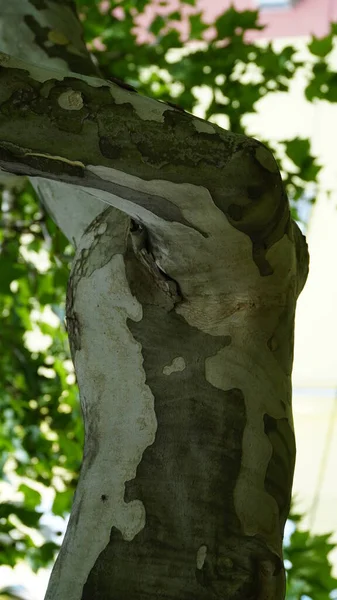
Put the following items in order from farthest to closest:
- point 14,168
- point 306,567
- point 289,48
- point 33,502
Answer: point 289,48 < point 33,502 < point 306,567 < point 14,168

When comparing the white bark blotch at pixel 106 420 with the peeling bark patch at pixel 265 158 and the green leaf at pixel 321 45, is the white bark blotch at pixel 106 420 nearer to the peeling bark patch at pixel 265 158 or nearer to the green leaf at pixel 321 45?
the peeling bark patch at pixel 265 158

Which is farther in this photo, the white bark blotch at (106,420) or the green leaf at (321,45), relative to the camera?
the green leaf at (321,45)

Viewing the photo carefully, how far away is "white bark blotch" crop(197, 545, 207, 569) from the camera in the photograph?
0.37m

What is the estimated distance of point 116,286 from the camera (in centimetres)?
44

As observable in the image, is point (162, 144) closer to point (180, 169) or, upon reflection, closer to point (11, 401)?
point (180, 169)

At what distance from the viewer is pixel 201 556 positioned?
38 centimetres

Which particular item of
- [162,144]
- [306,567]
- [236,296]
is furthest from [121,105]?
[306,567]

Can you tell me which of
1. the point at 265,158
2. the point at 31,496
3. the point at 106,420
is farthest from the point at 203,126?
the point at 31,496

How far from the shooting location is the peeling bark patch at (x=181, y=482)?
14.6 inches

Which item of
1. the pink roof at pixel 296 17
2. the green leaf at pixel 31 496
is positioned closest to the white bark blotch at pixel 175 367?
the green leaf at pixel 31 496

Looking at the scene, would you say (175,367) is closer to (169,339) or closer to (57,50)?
(169,339)

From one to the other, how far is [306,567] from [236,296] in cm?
59

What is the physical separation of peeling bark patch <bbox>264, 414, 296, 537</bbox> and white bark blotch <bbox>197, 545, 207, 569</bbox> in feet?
Result: 0.18

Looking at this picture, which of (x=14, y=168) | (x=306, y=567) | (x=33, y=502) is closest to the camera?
(x=14, y=168)
